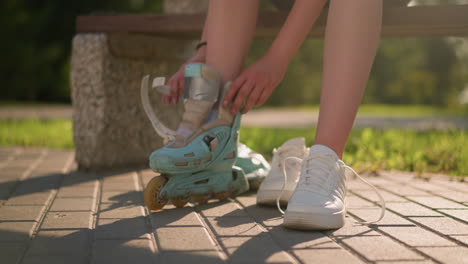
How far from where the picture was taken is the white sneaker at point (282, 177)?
1.94 metres

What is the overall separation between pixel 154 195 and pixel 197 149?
0.21 metres

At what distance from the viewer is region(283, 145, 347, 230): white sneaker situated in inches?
62.5

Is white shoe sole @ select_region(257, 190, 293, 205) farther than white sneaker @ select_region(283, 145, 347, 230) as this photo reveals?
Yes

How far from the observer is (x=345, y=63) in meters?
1.71

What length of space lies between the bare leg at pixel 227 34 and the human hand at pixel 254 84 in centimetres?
10

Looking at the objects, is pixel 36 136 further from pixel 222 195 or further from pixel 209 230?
pixel 209 230

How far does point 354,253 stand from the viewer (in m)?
1.40

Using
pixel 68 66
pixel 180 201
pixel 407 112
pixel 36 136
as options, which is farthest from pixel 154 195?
pixel 68 66

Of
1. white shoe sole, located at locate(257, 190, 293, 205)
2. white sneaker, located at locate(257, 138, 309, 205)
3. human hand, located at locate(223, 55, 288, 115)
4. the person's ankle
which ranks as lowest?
white shoe sole, located at locate(257, 190, 293, 205)

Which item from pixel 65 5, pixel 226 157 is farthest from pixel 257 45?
pixel 226 157

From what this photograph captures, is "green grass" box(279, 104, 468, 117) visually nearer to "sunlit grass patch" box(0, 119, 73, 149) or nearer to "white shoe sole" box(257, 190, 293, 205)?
"sunlit grass patch" box(0, 119, 73, 149)

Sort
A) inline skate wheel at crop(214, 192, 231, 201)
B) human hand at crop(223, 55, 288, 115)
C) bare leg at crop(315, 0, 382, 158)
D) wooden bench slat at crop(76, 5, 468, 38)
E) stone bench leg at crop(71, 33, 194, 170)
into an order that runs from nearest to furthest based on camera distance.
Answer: bare leg at crop(315, 0, 382, 158), human hand at crop(223, 55, 288, 115), inline skate wheel at crop(214, 192, 231, 201), wooden bench slat at crop(76, 5, 468, 38), stone bench leg at crop(71, 33, 194, 170)

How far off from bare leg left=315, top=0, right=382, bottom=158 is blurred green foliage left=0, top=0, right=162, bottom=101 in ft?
34.4

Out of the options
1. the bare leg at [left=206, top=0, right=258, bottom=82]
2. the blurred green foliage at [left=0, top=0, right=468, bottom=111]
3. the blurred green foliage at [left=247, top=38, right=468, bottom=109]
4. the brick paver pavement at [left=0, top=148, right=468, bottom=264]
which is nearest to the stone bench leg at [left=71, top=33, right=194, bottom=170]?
the brick paver pavement at [left=0, top=148, right=468, bottom=264]
